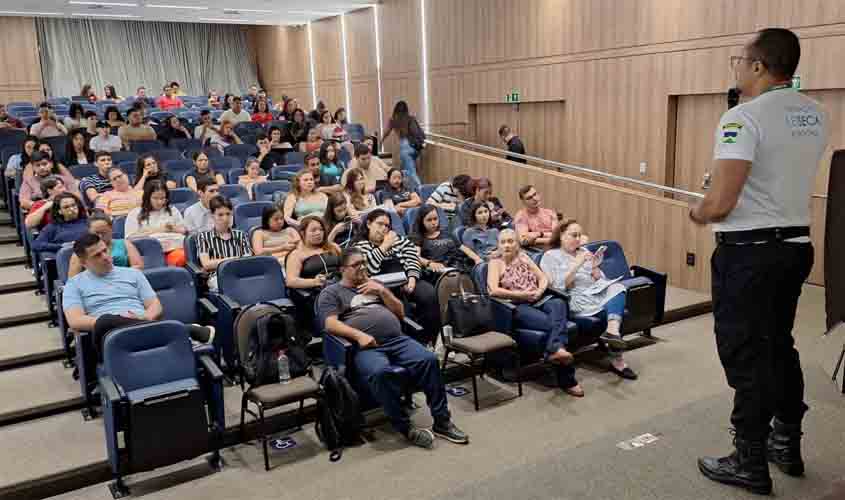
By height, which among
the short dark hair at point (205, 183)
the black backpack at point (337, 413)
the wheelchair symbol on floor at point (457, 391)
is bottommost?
the wheelchair symbol on floor at point (457, 391)

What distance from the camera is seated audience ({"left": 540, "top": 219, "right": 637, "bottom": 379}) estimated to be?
4477mm

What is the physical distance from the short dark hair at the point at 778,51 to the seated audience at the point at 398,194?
4.74 metres

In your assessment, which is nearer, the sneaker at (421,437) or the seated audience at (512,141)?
the sneaker at (421,437)

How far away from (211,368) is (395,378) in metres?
0.93

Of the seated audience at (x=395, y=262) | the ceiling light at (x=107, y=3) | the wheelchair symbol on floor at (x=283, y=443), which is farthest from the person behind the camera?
the ceiling light at (x=107, y=3)

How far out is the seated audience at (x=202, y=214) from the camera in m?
5.44

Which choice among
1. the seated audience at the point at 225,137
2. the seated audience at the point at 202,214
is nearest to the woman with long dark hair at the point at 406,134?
the seated audience at the point at 225,137

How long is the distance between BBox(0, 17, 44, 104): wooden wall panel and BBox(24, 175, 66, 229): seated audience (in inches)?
370

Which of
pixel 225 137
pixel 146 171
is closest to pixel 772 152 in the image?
pixel 146 171

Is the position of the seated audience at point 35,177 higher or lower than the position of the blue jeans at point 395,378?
higher

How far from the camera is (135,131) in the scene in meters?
8.56

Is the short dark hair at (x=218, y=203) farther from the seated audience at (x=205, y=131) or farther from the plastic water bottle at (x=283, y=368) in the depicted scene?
the seated audience at (x=205, y=131)

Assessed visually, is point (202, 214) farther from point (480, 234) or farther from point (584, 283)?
point (584, 283)

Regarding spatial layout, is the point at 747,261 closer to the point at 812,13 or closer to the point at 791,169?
the point at 791,169
